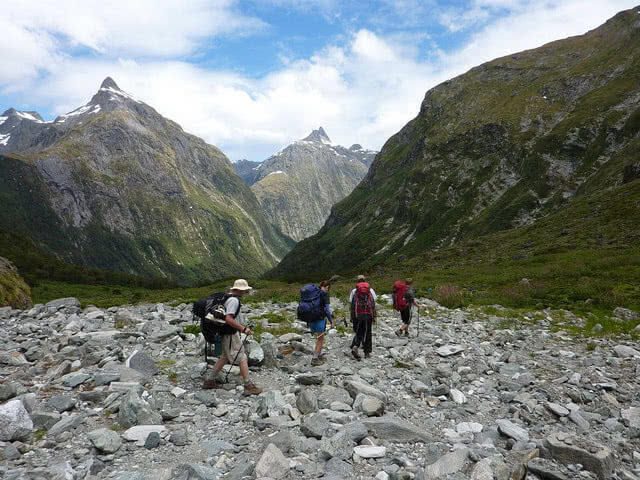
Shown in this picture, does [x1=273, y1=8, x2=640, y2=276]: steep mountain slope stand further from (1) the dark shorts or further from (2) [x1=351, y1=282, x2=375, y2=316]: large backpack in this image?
(2) [x1=351, y1=282, x2=375, y2=316]: large backpack

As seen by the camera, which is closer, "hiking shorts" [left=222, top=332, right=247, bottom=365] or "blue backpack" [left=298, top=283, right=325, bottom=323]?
"hiking shorts" [left=222, top=332, right=247, bottom=365]

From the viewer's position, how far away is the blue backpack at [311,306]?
15.1m

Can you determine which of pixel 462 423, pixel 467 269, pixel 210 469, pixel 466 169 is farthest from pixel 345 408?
pixel 466 169

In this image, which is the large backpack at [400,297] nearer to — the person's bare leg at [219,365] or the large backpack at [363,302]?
the large backpack at [363,302]

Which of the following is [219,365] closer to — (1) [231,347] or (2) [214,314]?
(1) [231,347]

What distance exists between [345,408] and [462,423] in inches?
111

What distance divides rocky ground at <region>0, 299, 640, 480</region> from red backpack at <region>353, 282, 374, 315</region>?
184cm

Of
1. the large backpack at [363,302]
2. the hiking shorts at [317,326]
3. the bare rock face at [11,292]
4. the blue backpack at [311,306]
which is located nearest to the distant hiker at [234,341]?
the blue backpack at [311,306]

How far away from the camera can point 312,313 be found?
49.4ft

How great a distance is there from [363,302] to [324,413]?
240 inches

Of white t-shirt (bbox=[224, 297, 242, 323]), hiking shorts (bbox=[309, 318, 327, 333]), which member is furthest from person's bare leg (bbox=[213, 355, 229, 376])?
hiking shorts (bbox=[309, 318, 327, 333])

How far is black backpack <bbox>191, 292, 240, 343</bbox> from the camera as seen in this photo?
1177 centimetres

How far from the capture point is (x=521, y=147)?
472 ft

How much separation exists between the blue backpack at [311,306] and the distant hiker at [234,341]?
10.6 ft
